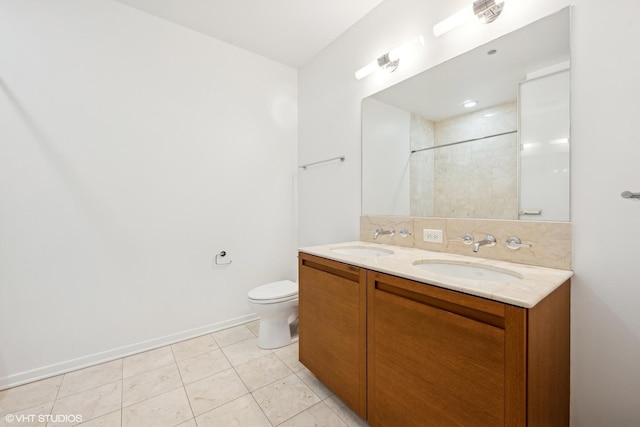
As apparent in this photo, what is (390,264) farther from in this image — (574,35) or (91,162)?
(91,162)

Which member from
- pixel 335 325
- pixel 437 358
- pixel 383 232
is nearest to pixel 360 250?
pixel 383 232

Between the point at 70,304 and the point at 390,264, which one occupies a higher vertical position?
the point at 390,264

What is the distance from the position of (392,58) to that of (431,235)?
115 cm

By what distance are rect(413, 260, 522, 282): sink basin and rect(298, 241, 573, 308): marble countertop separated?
0.04 ft

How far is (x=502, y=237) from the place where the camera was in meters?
→ 1.22

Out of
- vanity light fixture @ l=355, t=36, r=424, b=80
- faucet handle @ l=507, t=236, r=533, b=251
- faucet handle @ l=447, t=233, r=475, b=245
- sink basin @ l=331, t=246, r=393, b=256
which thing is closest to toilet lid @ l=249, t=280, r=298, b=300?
sink basin @ l=331, t=246, r=393, b=256

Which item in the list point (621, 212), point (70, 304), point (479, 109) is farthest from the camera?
point (70, 304)

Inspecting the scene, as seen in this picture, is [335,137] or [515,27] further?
[335,137]

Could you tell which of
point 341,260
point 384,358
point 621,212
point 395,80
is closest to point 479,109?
point 395,80

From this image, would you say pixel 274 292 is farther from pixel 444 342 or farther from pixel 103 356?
pixel 444 342

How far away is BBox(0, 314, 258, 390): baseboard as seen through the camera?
60.9 inches

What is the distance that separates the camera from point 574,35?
1037 mm

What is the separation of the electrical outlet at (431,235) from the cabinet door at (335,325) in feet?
1.88

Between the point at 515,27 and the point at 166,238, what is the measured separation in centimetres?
249
